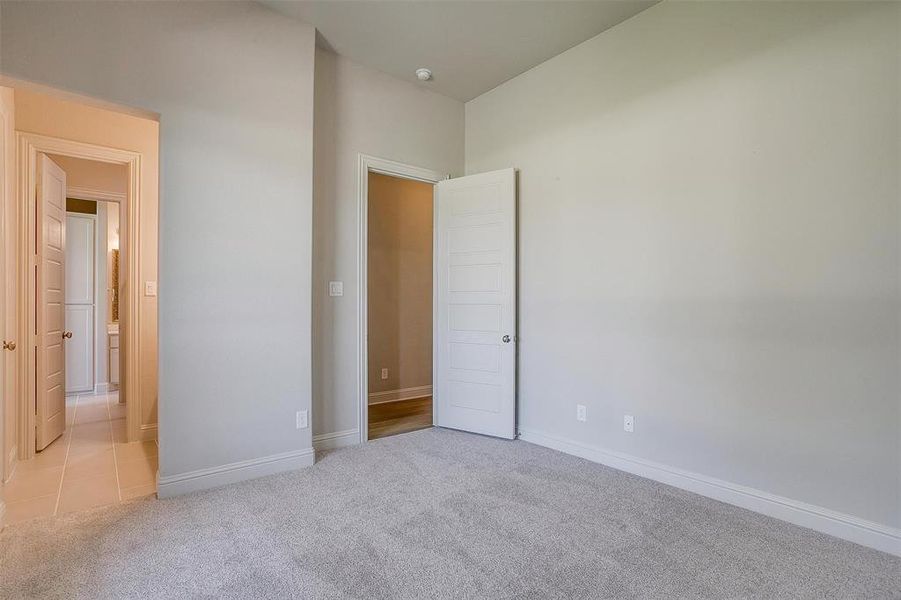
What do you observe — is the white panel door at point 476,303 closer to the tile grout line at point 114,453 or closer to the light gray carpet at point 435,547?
the light gray carpet at point 435,547

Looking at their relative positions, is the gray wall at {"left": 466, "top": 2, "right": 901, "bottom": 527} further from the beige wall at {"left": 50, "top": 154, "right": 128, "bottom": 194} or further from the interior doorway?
the beige wall at {"left": 50, "top": 154, "right": 128, "bottom": 194}

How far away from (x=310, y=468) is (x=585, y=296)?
2.31 meters

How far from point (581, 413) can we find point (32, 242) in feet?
14.1

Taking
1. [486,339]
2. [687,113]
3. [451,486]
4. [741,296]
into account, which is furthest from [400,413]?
[687,113]

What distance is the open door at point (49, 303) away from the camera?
3.22 metres

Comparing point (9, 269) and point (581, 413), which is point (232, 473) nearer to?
point (9, 269)

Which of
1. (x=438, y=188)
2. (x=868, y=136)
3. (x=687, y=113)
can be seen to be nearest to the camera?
(x=868, y=136)

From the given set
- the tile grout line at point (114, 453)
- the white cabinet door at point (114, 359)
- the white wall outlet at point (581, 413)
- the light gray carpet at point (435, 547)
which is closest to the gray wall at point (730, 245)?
the white wall outlet at point (581, 413)

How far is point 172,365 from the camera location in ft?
8.13

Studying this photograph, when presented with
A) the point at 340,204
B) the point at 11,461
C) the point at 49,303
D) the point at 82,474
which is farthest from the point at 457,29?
the point at 11,461

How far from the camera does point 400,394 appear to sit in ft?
17.1

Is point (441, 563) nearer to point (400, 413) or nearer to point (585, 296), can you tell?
point (585, 296)

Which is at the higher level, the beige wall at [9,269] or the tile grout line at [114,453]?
the beige wall at [9,269]

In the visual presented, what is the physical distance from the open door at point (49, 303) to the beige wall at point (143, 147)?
33 centimetres
